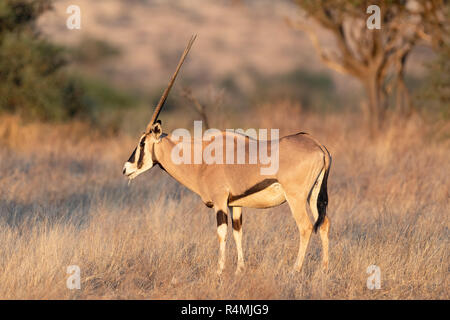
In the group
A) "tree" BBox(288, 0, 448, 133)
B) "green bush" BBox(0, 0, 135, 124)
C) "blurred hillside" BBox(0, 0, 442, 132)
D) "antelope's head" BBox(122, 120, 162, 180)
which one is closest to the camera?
"antelope's head" BBox(122, 120, 162, 180)

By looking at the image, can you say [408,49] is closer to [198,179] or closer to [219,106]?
[219,106]

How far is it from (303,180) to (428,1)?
1016 cm

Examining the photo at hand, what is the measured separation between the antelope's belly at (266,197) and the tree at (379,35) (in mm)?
8884

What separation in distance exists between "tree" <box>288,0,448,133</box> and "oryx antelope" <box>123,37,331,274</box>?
28.3ft

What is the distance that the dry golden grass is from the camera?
5.67m

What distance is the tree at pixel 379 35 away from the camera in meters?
14.4

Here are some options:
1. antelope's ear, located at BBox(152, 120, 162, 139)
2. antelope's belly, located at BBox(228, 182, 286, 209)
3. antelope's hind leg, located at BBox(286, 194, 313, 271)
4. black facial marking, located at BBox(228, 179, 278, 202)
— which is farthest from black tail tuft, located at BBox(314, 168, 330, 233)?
antelope's ear, located at BBox(152, 120, 162, 139)

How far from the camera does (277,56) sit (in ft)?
197

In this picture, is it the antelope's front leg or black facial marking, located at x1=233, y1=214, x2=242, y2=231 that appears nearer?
the antelope's front leg

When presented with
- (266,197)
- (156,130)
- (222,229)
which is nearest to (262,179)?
(266,197)

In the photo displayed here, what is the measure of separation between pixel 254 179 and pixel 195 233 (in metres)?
1.71

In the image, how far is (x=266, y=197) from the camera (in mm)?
6004

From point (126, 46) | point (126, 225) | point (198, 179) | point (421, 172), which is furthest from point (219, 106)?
point (126, 46)

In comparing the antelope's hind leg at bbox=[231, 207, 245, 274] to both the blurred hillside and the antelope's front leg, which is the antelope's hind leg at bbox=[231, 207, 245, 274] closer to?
the antelope's front leg
